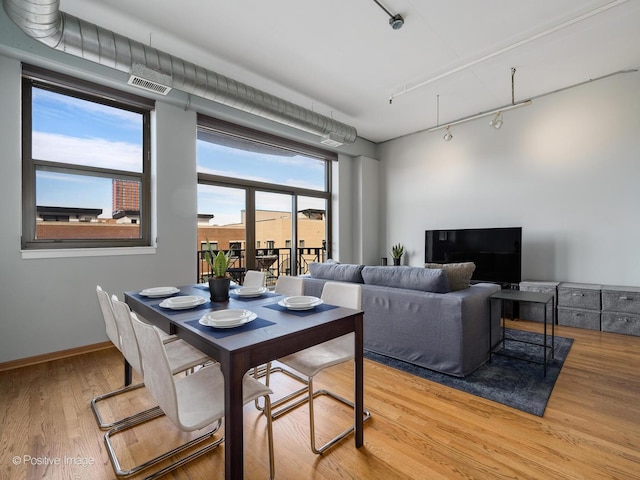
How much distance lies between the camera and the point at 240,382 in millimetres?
1211

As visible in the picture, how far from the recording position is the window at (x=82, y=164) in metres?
3.04

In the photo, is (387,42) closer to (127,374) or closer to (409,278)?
(409,278)

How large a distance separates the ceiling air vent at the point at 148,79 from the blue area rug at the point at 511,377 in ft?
10.8

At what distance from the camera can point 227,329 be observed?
4.79 feet

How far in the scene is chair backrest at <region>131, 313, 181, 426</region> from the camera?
3.96 feet

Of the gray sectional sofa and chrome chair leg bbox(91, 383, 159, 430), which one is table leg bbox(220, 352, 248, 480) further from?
the gray sectional sofa

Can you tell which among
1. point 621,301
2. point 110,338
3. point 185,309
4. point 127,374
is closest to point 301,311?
point 185,309

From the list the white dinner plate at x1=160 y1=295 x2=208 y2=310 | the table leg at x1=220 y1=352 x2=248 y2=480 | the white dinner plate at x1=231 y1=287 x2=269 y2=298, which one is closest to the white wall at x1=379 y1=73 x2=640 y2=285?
the white dinner plate at x1=231 y1=287 x2=269 y2=298

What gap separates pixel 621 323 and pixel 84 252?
619cm

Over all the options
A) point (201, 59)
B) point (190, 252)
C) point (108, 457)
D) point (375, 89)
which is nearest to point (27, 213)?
point (190, 252)

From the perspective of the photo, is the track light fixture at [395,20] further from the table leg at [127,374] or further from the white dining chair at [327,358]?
the table leg at [127,374]

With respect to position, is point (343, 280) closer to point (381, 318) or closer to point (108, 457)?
point (381, 318)

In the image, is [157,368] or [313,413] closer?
[157,368]

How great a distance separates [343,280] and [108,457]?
2303mm
